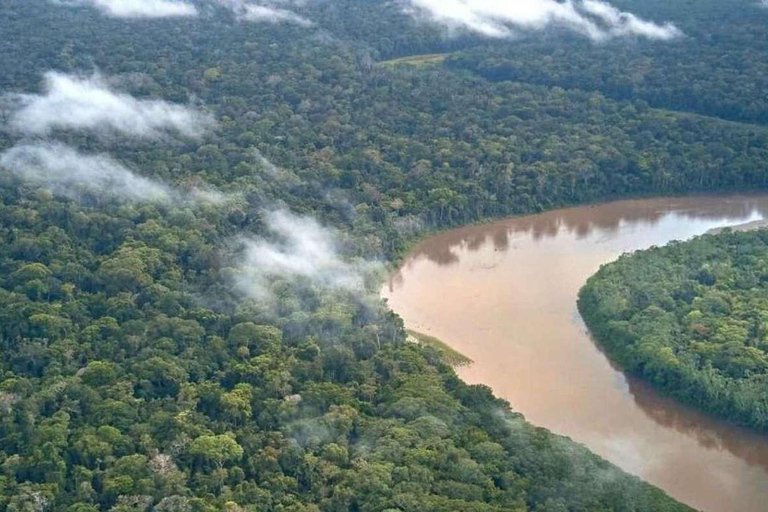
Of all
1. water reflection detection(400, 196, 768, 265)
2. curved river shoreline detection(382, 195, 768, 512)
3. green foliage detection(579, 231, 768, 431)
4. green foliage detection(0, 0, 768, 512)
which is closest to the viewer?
green foliage detection(0, 0, 768, 512)

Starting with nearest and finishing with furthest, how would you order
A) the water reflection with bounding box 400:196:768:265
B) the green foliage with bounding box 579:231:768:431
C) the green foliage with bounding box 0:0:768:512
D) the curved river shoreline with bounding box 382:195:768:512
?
the green foliage with bounding box 0:0:768:512, the curved river shoreline with bounding box 382:195:768:512, the green foliage with bounding box 579:231:768:431, the water reflection with bounding box 400:196:768:265

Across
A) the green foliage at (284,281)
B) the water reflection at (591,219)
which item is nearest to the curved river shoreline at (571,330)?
the water reflection at (591,219)

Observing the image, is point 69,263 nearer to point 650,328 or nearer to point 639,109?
point 650,328

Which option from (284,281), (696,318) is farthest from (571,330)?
(284,281)

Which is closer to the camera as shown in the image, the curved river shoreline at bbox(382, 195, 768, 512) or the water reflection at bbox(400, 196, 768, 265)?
the curved river shoreline at bbox(382, 195, 768, 512)

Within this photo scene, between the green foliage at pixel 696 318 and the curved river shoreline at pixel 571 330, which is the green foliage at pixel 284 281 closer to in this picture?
the green foliage at pixel 696 318

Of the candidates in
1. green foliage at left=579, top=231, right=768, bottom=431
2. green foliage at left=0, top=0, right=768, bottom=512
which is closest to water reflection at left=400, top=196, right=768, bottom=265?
green foliage at left=0, top=0, right=768, bottom=512

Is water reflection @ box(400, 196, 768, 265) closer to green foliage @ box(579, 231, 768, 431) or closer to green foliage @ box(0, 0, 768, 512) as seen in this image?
green foliage @ box(0, 0, 768, 512)
